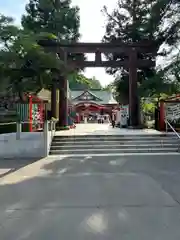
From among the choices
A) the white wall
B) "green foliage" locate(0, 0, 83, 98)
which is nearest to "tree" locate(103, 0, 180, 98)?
"green foliage" locate(0, 0, 83, 98)

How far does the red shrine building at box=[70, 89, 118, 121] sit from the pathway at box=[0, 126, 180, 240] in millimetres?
33368

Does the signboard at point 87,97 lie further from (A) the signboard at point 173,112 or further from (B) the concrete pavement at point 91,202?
(B) the concrete pavement at point 91,202

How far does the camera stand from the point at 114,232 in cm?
406

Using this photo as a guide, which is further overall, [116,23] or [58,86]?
[116,23]

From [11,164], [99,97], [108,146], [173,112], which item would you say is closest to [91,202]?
[11,164]

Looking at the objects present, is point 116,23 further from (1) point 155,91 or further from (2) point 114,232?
(2) point 114,232

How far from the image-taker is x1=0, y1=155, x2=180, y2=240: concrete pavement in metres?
4.10

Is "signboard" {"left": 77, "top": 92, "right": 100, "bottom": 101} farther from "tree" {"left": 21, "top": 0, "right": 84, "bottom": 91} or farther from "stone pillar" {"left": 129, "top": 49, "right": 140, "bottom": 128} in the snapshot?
"stone pillar" {"left": 129, "top": 49, "right": 140, "bottom": 128}

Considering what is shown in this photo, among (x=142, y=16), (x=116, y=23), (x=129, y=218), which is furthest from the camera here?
(x=116, y=23)

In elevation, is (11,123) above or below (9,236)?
above

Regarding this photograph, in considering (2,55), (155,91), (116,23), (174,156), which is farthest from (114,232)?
(116,23)

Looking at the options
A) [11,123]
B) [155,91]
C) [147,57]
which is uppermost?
[147,57]

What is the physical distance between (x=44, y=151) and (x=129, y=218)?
7.49 meters

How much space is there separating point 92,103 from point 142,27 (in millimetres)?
25618
